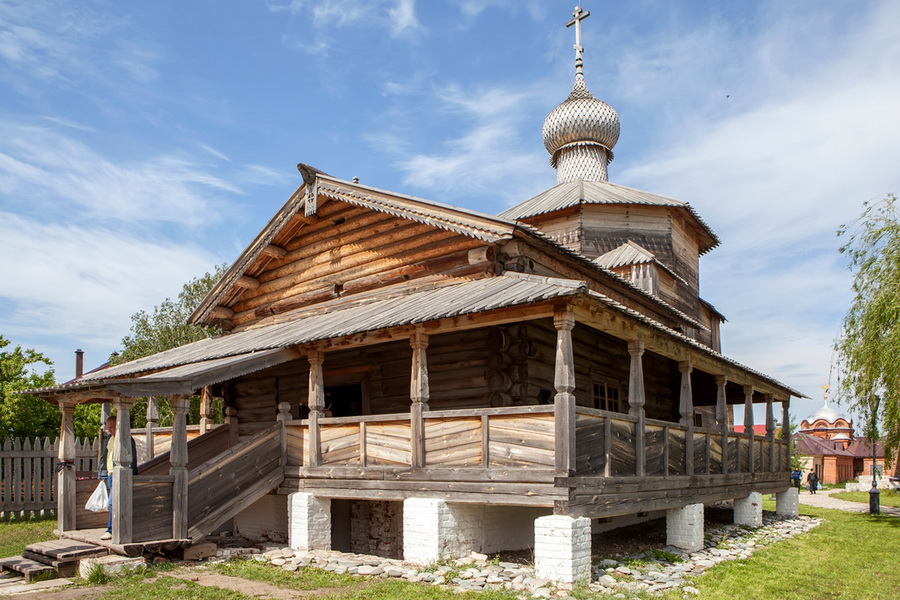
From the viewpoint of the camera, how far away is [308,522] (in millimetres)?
12820

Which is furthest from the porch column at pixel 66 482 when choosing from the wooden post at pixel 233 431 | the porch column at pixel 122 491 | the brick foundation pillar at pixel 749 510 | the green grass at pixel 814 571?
the brick foundation pillar at pixel 749 510

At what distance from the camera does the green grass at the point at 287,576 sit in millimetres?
10211

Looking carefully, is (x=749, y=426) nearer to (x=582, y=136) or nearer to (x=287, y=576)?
(x=287, y=576)

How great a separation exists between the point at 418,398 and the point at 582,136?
698 inches

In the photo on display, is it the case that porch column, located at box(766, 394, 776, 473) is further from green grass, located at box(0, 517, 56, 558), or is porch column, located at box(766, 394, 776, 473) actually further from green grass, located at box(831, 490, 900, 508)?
green grass, located at box(0, 517, 56, 558)

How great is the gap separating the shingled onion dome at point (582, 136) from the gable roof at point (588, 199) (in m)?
0.98

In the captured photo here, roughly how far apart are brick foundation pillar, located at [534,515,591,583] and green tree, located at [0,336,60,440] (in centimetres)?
1565

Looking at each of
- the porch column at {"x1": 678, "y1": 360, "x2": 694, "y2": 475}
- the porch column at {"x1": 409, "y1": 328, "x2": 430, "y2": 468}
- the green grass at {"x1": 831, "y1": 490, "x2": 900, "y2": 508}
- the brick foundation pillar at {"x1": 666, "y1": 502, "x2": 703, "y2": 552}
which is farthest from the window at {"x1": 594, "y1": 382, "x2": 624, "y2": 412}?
the green grass at {"x1": 831, "y1": 490, "x2": 900, "y2": 508}

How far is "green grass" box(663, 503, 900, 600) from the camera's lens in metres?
10.5

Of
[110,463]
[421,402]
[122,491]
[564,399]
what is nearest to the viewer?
[564,399]

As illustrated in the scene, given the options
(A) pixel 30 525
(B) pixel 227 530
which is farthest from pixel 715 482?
(A) pixel 30 525

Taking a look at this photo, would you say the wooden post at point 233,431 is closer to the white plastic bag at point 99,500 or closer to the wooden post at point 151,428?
the wooden post at point 151,428

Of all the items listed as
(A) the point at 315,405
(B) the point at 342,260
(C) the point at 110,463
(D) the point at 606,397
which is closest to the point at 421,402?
(A) the point at 315,405

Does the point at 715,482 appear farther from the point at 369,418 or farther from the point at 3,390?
the point at 3,390
